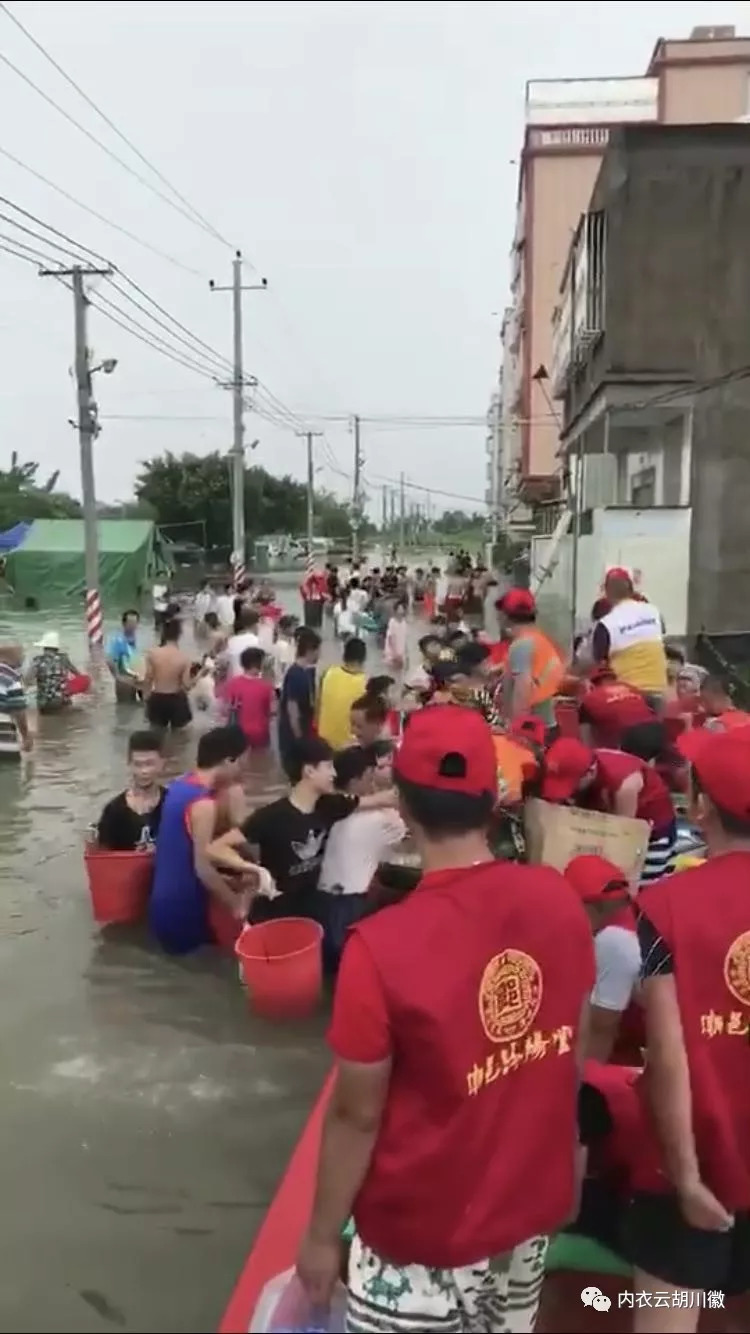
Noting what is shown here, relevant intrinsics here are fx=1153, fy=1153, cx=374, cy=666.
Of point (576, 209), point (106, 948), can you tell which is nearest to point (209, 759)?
point (106, 948)

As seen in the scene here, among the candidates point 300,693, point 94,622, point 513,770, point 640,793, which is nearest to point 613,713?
point 513,770

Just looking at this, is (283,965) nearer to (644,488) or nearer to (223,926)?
(223,926)

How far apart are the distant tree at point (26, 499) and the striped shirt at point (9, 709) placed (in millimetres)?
26612

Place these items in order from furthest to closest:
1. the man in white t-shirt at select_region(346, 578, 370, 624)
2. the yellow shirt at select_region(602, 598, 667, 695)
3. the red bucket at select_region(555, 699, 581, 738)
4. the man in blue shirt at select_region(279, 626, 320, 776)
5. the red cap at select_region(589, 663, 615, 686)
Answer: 1. the man in white t-shirt at select_region(346, 578, 370, 624)
2. the man in blue shirt at select_region(279, 626, 320, 776)
3. the yellow shirt at select_region(602, 598, 667, 695)
4. the red cap at select_region(589, 663, 615, 686)
5. the red bucket at select_region(555, 699, 581, 738)

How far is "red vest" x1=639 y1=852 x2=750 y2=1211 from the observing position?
232 cm

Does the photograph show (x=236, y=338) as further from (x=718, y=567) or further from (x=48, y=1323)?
(x=48, y=1323)

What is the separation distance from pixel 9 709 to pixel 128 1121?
836 centimetres

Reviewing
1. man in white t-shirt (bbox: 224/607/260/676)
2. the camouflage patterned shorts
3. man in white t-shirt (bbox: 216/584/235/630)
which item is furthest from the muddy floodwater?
man in white t-shirt (bbox: 216/584/235/630)

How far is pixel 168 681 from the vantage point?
12578 millimetres

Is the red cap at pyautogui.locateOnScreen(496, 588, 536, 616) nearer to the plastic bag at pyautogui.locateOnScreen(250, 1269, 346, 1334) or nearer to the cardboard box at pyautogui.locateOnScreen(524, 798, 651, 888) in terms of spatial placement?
the cardboard box at pyautogui.locateOnScreen(524, 798, 651, 888)

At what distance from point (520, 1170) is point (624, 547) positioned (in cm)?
1490

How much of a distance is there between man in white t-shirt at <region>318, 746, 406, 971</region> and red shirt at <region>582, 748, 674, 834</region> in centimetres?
114

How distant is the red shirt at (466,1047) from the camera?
198 cm

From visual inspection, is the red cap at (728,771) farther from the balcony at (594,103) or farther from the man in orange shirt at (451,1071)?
the balcony at (594,103)
